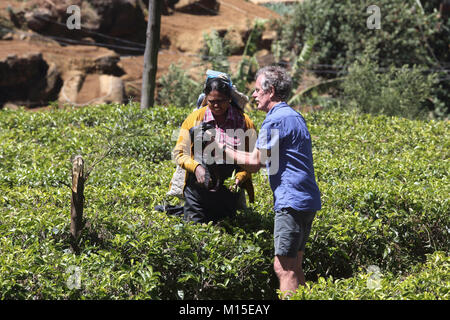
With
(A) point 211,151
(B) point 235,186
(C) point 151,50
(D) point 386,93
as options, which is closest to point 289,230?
(B) point 235,186

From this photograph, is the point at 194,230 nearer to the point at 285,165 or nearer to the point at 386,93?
the point at 285,165

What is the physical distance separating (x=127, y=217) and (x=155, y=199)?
2.77 ft

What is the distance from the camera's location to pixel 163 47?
78.1ft

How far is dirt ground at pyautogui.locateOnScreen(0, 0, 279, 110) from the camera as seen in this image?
19422 mm

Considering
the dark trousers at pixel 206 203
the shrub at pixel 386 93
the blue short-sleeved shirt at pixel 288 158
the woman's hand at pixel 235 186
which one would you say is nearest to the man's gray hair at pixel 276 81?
the blue short-sleeved shirt at pixel 288 158

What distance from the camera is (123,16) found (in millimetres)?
21734

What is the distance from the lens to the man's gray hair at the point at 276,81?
14.7 feet

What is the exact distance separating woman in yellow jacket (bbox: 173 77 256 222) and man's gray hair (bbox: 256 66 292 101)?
0.49 meters

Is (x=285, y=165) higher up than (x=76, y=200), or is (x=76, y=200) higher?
(x=285, y=165)

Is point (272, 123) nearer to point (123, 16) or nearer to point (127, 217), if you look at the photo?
point (127, 217)

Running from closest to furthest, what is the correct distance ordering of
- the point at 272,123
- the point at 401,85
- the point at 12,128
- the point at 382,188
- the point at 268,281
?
the point at 272,123, the point at 268,281, the point at 382,188, the point at 12,128, the point at 401,85

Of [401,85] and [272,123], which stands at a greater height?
[272,123]

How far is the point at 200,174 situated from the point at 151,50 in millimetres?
7069

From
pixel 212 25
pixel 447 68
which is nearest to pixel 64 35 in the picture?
pixel 212 25
